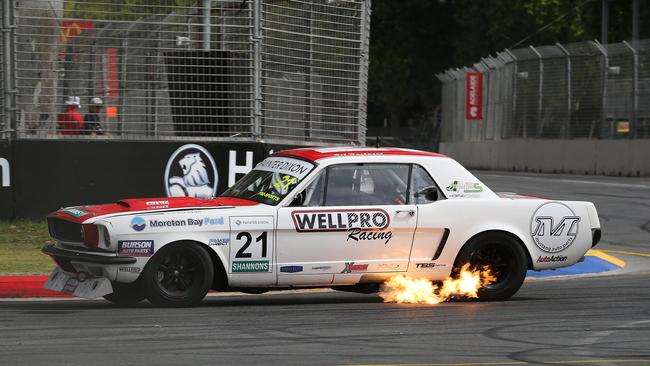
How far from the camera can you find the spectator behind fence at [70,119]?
15.0 m

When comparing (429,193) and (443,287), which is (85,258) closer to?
(429,193)

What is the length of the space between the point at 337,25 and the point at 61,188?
4874mm

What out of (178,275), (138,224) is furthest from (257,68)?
(138,224)

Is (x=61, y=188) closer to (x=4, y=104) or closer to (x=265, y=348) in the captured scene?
(x=4, y=104)

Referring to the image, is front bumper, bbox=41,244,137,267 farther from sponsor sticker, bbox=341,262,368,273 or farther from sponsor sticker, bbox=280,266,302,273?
A: sponsor sticker, bbox=341,262,368,273

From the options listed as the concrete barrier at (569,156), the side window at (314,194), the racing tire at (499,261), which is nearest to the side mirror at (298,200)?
the side window at (314,194)

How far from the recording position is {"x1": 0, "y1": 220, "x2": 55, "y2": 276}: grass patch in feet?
38.2

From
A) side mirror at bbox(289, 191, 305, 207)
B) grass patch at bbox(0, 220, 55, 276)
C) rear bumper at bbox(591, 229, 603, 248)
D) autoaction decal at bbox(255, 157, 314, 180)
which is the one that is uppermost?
autoaction decal at bbox(255, 157, 314, 180)

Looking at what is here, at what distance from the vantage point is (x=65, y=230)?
970 cm

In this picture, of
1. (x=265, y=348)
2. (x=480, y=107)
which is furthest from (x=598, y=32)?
(x=265, y=348)

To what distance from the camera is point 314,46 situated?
54.3 feet

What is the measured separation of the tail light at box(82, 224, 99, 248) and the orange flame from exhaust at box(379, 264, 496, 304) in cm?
265

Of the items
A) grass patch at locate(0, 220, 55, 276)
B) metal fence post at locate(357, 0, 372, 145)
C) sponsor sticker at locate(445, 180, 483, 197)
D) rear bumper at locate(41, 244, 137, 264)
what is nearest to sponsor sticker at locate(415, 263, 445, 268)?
sponsor sticker at locate(445, 180, 483, 197)

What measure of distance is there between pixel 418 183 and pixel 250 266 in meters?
1.79
